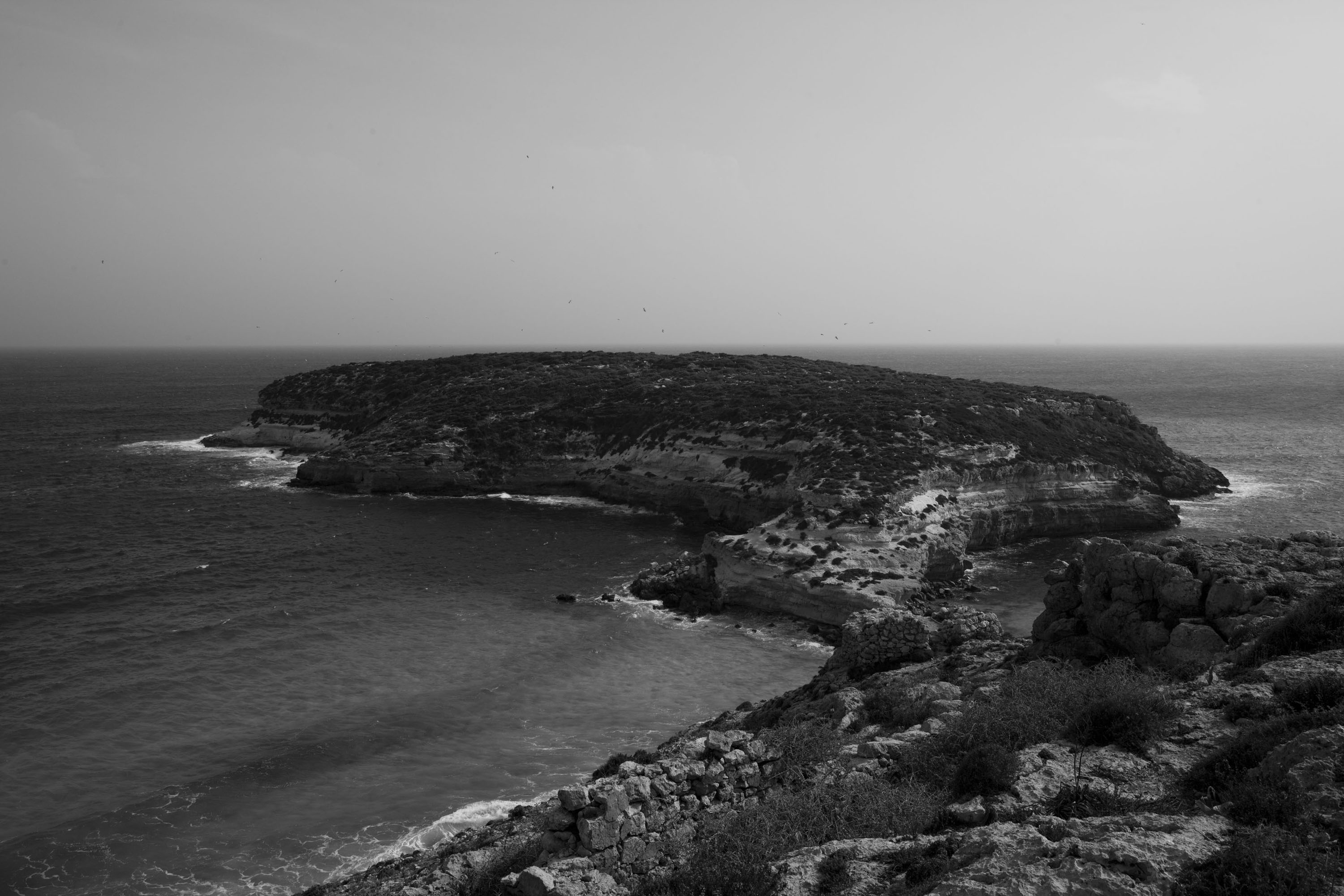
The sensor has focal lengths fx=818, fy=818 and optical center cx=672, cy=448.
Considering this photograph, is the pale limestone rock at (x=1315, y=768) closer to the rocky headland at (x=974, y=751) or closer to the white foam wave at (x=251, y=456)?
the rocky headland at (x=974, y=751)

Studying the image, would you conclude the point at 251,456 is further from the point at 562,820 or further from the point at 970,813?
the point at 970,813

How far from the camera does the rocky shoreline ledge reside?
8281 mm

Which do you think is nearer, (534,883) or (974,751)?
(534,883)

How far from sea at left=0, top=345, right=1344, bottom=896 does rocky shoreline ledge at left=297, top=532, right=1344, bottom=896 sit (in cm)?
465

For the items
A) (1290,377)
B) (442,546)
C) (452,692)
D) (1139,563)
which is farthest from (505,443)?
(1290,377)

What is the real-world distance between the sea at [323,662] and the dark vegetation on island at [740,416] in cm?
620

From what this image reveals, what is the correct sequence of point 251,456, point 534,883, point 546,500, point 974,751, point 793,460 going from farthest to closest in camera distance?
point 251,456, point 546,500, point 793,460, point 974,751, point 534,883

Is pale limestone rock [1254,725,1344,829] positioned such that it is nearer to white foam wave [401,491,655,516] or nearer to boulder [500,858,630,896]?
boulder [500,858,630,896]

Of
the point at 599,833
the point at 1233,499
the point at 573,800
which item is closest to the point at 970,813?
the point at 599,833

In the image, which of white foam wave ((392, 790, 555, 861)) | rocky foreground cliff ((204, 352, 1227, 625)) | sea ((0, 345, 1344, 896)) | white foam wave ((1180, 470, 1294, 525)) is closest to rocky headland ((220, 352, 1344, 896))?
white foam wave ((392, 790, 555, 861))

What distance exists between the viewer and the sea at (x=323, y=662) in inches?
781

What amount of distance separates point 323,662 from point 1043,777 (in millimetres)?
26400

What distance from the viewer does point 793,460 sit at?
53.9 m

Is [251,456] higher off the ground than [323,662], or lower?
higher
